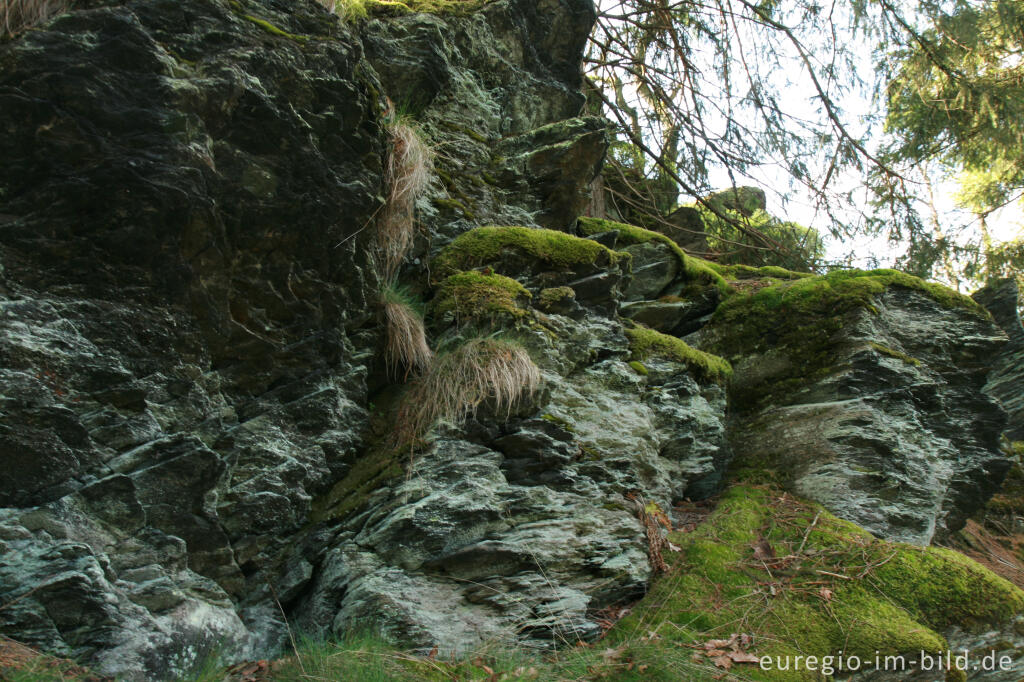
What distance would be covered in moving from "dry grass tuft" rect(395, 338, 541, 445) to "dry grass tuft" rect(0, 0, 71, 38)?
253 centimetres

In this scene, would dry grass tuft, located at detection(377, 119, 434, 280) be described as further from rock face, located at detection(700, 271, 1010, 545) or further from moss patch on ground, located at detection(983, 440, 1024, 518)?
moss patch on ground, located at detection(983, 440, 1024, 518)

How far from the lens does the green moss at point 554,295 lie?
4570 mm

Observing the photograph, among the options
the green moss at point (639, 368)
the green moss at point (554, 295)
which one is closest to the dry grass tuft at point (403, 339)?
the green moss at point (554, 295)

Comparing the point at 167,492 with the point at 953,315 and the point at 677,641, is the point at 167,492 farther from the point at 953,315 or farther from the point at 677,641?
the point at 953,315

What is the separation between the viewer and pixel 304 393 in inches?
142

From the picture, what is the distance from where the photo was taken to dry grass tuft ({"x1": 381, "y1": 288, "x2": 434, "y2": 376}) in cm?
405

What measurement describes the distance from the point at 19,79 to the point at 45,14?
0.47 metres

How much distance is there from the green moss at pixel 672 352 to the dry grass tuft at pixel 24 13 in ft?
12.3

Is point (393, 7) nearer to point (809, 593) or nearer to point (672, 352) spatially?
point (672, 352)

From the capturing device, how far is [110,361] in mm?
2869

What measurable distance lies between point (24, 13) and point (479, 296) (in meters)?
2.68

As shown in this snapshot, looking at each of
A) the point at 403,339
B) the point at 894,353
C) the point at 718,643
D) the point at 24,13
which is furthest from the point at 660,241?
the point at 24,13

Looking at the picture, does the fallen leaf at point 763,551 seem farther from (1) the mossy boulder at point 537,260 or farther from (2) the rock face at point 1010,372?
(2) the rock face at point 1010,372

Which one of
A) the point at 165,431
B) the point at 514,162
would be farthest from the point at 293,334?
the point at 514,162
